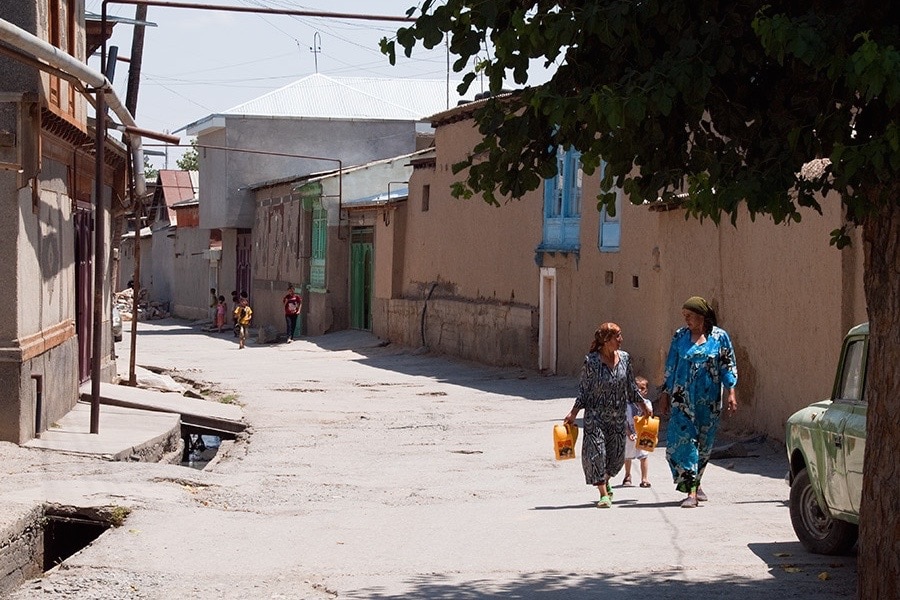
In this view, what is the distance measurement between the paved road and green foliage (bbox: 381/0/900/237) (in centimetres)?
254

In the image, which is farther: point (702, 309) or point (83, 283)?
→ point (83, 283)

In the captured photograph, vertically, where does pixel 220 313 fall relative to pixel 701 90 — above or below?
below

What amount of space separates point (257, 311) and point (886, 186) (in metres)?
42.0

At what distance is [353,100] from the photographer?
48406 millimetres

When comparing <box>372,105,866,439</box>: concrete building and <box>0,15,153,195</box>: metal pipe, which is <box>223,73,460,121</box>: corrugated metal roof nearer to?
<box>372,105,866,439</box>: concrete building

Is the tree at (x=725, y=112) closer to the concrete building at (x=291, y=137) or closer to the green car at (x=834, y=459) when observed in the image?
the green car at (x=834, y=459)

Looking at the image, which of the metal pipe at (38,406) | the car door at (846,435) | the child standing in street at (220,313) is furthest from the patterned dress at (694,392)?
the child standing in street at (220,313)

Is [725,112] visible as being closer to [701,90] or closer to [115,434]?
[701,90]

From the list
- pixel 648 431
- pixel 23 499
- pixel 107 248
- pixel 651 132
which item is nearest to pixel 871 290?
pixel 651 132

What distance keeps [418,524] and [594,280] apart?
43.4 ft

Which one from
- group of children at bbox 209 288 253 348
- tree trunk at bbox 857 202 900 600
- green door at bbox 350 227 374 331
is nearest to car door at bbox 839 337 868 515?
tree trunk at bbox 857 202 900 600

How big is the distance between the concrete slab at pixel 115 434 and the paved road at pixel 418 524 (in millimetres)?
623

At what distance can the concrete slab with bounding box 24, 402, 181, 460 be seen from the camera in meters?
13.3

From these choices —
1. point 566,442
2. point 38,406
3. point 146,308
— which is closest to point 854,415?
point 566,442
